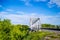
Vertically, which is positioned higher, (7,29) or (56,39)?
(7,29)

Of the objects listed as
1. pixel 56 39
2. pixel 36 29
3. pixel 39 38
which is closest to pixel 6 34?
pixel 39 38

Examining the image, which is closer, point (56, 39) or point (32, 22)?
point (56, 39)

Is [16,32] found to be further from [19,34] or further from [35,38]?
[35,38]

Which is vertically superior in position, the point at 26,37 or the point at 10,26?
the point at 10,26

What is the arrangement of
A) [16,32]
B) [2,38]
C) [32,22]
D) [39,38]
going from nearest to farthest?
[2,38]
[16,32]
[39,38]
[32,22]

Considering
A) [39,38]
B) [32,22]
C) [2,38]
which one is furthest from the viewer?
[32,22]

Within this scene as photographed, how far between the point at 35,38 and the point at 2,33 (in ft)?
20.1

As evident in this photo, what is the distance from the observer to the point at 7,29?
102 feet

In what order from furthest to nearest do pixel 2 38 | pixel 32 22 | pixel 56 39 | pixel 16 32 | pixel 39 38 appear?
pixel 32 22 < pixel 56 39 < pixel 39 38 < pixel 16 32 < pixel 2 38

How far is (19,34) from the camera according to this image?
30.5 meters

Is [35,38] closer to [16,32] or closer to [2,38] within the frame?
[16,32]

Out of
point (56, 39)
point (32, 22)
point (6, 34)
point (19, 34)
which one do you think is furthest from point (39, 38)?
point (32, 22)

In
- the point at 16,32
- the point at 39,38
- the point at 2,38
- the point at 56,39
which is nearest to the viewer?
the point at 2,38

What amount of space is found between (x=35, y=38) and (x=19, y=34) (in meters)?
3.10
